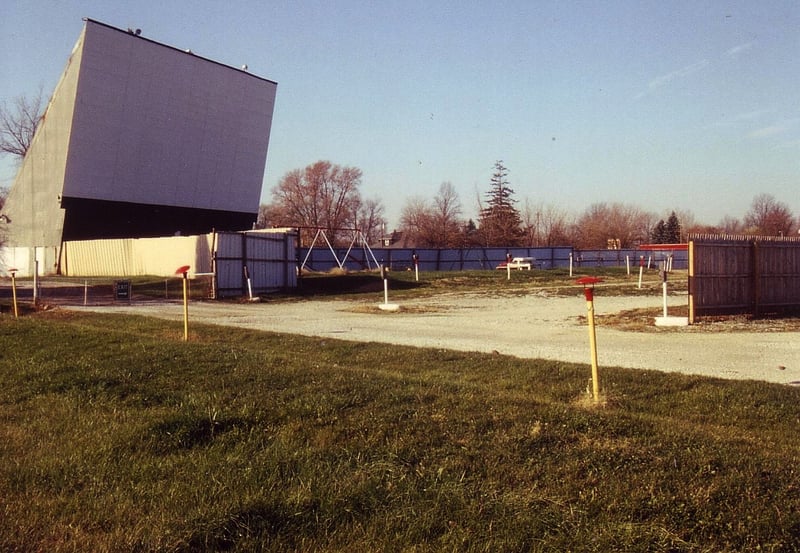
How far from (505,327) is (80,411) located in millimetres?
9815

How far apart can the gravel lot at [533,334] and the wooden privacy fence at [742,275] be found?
7.41ft

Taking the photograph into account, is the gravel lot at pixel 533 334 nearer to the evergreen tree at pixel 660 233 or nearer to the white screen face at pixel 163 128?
the white screen face at pixel 163 128

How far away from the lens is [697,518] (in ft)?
11.9

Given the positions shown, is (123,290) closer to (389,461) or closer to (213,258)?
(213,258)

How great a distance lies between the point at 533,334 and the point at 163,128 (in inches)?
1229

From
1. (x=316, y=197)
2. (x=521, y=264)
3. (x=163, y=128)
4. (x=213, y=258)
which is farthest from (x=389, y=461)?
(x=316, y=197)

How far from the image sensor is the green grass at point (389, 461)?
350 cm

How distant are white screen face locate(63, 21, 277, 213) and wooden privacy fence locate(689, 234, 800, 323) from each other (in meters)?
30.3

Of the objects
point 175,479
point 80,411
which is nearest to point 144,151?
point 80,411

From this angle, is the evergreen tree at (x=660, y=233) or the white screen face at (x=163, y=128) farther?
the evergreen tree at (x=660, y=233)

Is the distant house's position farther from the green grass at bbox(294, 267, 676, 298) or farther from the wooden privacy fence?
the wooden privacy fence

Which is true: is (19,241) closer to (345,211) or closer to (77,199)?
(77,199)

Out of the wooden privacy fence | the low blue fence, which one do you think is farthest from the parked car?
the wooden privacy fence

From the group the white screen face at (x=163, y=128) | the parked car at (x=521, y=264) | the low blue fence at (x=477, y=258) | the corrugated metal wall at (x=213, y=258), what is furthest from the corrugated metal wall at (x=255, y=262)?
the parked car at (x=521, y=264)
